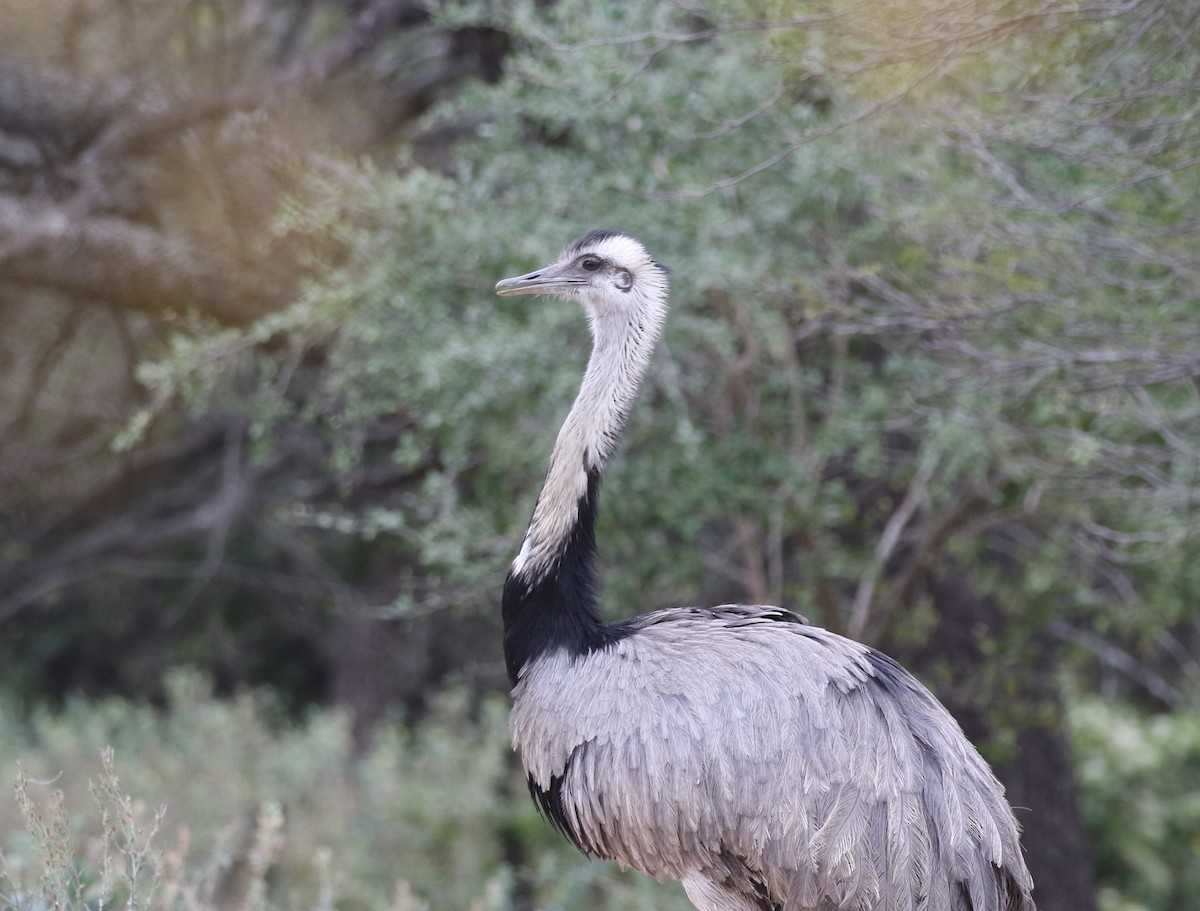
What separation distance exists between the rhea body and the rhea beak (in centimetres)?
90

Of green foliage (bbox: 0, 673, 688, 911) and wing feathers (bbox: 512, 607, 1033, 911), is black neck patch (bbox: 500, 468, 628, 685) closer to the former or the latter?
wing feathers (bbox: 512, 607, 1033, 911)

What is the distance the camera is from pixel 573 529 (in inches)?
188

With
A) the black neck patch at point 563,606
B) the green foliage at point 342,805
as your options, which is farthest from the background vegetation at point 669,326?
the black neck patch at point 563,606

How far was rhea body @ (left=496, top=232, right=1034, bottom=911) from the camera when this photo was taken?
4199mm

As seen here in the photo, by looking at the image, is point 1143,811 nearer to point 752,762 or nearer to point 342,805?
point 342,805

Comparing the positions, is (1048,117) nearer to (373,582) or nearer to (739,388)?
(739,388)

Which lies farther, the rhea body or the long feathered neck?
the long feathered neck

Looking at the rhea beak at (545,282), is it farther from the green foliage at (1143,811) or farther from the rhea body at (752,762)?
the green foliage at (1143,811)

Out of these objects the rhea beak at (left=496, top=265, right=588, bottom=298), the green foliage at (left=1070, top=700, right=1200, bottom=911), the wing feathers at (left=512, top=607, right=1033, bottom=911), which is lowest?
the green foliage at (left=1070, top=700, right=1200, bottom=911)

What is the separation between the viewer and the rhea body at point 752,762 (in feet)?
13.8

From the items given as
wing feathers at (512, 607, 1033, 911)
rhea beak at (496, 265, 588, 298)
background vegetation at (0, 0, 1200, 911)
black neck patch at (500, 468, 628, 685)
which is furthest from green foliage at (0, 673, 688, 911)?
rhea beak at (496, 265, 588, 298)

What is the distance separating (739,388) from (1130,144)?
1.98m

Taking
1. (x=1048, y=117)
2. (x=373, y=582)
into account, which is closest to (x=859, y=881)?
(x=1048, y=117)

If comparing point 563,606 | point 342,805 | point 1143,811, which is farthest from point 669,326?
point 1143,811
